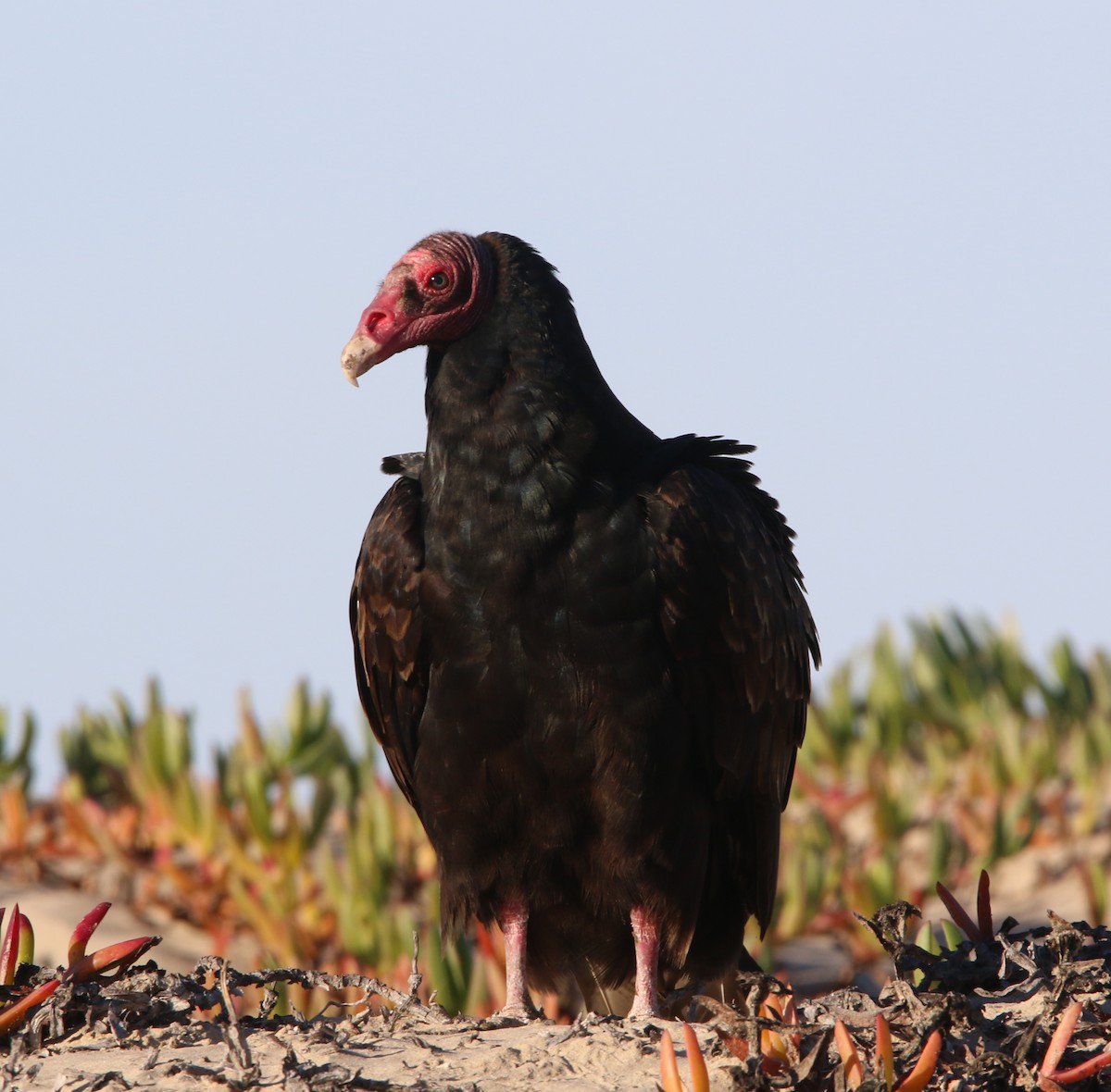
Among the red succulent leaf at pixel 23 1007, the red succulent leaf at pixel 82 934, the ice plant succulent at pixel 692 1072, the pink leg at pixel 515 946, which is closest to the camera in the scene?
the ice plant succulent at pixel 692 1072

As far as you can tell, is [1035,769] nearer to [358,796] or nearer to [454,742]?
[358,796]

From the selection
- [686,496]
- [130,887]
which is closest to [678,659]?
[686,496]

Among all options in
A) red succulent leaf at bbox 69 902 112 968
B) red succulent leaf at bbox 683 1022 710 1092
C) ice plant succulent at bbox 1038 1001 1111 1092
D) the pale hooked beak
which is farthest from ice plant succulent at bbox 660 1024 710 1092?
the pale hooked beak

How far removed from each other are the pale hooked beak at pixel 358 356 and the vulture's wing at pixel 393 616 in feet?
1.26

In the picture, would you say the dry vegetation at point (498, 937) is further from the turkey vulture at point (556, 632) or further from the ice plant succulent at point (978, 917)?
the turkey vulture at point (556, 632)

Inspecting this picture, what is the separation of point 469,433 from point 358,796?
16.7 ft

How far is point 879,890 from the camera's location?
7336 mm

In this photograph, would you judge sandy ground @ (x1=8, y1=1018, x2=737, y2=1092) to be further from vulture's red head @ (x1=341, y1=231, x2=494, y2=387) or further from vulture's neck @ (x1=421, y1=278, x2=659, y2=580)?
vulture's red head @ (x1=341, y1=231, x2=494, y2=387)

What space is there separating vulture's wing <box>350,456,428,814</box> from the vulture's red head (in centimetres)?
40

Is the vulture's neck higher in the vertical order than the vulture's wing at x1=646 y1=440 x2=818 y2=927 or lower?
higher

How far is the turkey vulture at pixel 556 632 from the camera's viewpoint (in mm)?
3711

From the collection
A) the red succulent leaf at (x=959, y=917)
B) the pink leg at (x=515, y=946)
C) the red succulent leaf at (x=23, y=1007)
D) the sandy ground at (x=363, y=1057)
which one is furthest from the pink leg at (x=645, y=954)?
the red succulent leaf at (x=23, y=1007)

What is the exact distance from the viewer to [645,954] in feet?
12.9

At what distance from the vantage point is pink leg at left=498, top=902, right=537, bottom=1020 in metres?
4.01
